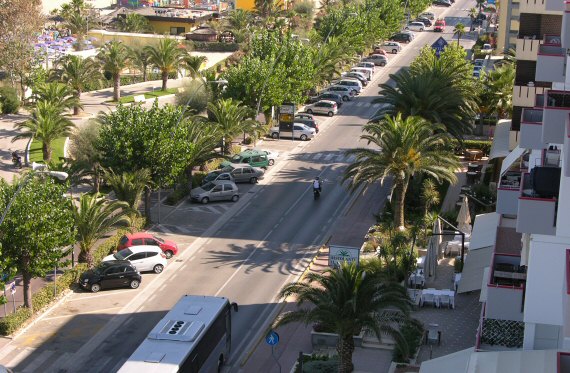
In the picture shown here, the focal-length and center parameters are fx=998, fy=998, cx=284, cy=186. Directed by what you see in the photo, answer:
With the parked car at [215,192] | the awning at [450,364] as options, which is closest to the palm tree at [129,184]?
the parked car at [215,192]

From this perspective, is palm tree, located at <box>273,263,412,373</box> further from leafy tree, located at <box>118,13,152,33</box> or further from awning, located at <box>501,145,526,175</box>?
leafy tree, located at <box>118,13,152,33</box>

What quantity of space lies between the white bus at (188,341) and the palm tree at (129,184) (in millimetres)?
15634

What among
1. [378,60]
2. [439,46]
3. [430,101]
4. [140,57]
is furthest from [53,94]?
[378,60]

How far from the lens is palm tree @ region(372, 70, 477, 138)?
6316 cm

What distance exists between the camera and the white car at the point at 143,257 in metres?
49.8

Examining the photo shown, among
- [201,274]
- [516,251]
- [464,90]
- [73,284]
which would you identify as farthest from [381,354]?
[464,90]

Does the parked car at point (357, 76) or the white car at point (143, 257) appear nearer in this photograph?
the white car at point (143, 257)

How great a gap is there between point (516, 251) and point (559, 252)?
9194mm

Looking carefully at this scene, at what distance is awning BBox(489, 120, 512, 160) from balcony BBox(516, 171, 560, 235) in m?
30.9

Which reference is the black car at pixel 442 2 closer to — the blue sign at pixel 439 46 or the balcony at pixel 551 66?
the blue sign at pixel 439 46

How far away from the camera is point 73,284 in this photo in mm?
48188

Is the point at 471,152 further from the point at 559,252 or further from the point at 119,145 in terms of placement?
the point at 559,252

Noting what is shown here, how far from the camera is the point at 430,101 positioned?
207 ft

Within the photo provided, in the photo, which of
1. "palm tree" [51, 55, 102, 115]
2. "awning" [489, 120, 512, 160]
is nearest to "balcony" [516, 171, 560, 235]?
"awning" [489, 120, 512, 160]
